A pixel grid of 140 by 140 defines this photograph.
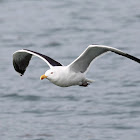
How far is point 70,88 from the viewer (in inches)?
864

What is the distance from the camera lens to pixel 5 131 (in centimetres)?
1912

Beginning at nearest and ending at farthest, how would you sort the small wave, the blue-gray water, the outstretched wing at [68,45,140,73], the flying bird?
the flying bird, the outstretched wing at [68,45,140,73], the blue-gray water, the small wave

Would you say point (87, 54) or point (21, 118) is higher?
point (87, 54)

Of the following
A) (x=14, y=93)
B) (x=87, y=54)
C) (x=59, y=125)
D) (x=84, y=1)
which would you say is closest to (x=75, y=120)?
(x=59, y=125)

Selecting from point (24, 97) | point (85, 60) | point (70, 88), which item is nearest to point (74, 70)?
point (85, 60)

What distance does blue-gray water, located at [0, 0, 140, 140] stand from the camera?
1881cm

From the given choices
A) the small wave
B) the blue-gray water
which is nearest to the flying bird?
the blue-gray water

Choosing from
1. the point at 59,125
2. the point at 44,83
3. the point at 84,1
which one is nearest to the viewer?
the point at 59,125

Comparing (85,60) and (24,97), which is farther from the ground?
(85,60)

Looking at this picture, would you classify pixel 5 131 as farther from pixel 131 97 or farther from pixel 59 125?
pixel 131 97

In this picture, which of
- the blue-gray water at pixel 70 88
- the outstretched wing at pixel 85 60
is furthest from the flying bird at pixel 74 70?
the blue-gray water at pixel 70 88

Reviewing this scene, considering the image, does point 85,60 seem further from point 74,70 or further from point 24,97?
point 24,97

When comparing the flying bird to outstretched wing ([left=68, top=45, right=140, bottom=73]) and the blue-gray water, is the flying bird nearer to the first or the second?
outstretched wing ([left=68, top=45, right=140, bottom=73])

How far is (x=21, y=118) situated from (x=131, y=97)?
368cm
